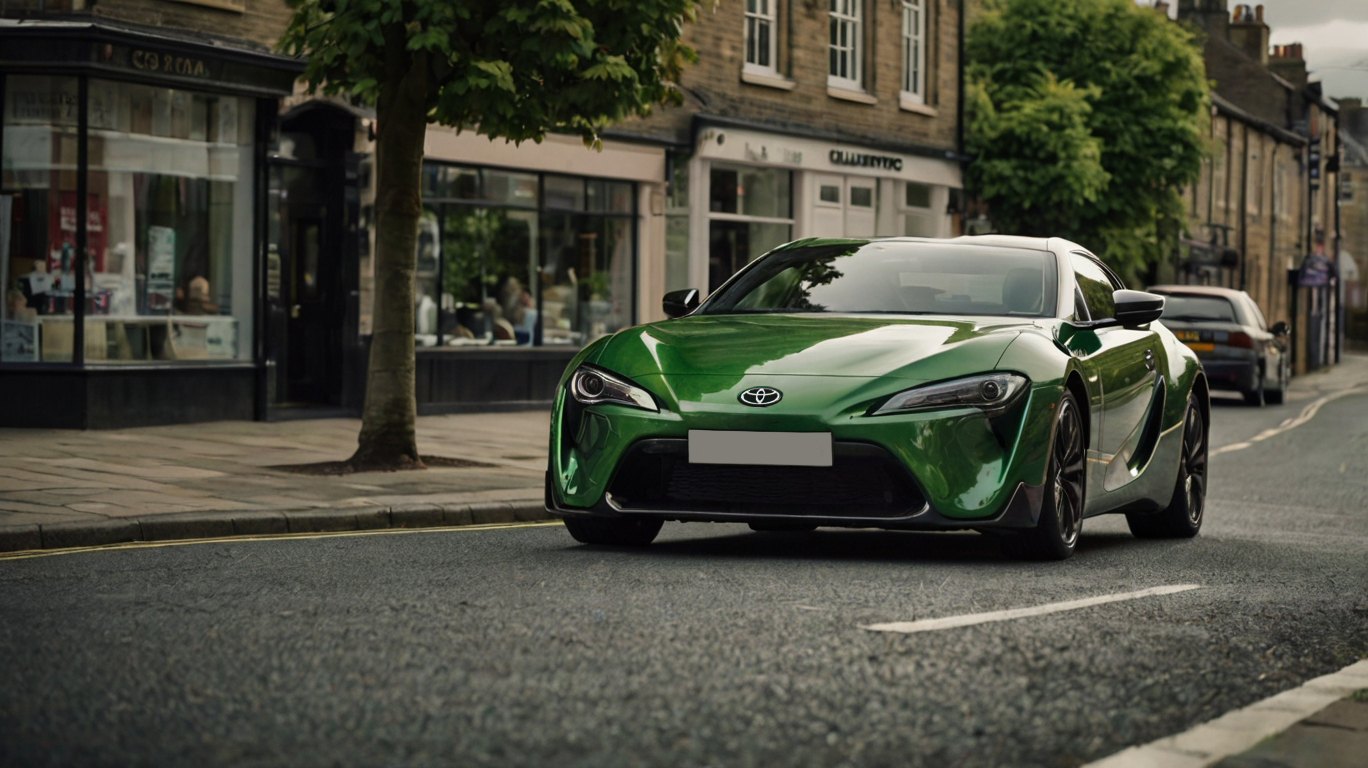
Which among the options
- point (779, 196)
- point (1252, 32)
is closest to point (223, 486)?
point (779, 196)

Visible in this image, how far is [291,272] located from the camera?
742 inches

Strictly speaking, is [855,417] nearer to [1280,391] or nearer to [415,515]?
[415,515]

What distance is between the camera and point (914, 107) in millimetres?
29391

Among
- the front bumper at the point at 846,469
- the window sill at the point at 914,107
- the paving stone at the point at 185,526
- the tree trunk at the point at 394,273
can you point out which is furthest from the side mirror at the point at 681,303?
the window sill at the point at 914,107

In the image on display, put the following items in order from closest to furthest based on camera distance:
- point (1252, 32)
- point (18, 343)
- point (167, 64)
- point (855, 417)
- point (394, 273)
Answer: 1. point (855, 417)
2. point (394, 273)
3. point (18, 343)
4. point (167, 64)
5. point (1252, 32)

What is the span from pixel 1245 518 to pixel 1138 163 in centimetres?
2038

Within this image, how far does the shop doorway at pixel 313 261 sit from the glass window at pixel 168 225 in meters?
0.83

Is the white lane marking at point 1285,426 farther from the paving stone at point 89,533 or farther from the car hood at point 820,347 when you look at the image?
the paving stone at point 89,533

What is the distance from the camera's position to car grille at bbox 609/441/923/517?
7.11m

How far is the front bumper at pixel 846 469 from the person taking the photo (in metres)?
7.07

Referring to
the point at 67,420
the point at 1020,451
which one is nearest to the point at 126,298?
the point at 67,420

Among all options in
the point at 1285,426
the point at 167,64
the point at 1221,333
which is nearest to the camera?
the point at 167,64

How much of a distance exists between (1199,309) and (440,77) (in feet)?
57.5

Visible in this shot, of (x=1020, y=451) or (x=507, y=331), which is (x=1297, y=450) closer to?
(x=507, y=331)
